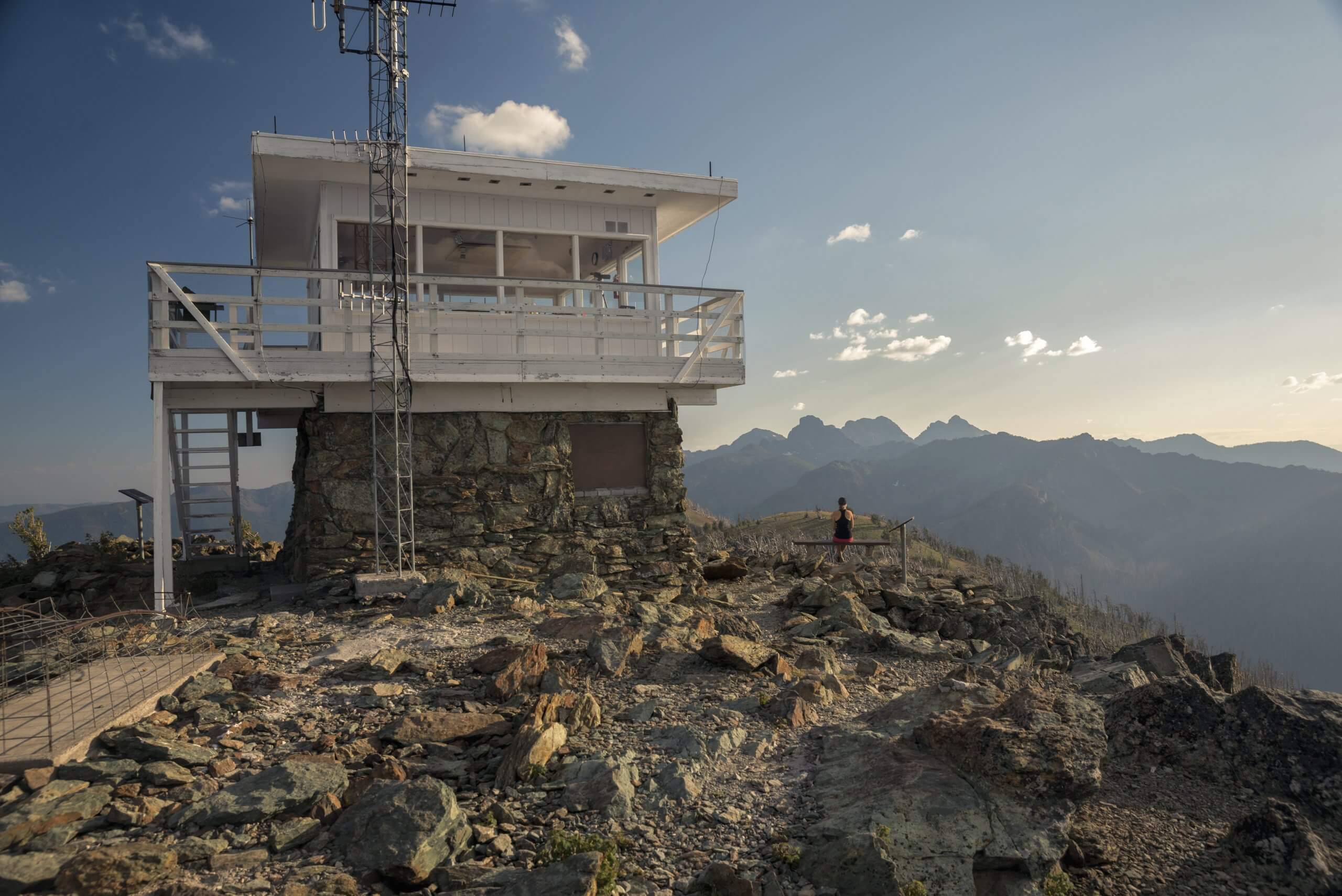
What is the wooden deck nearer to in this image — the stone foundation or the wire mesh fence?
the wire mesh fence

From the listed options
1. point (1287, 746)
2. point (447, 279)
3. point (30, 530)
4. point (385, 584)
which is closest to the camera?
point (1287, 746)

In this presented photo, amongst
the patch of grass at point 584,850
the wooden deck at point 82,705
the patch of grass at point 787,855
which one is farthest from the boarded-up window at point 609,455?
the patch of grass at point 787,855

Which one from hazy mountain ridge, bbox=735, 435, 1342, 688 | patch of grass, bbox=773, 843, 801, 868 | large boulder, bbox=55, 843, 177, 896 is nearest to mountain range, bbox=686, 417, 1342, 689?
hazy mountain ridge, bbox=735, 435, 1342, 688

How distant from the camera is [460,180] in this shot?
12914 millimetres

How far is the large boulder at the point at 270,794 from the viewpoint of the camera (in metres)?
4.88

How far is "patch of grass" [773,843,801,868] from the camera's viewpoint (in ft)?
15.7

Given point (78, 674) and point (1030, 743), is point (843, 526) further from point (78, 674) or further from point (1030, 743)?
point (78, 674)

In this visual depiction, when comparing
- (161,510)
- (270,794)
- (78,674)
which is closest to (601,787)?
(270,794)

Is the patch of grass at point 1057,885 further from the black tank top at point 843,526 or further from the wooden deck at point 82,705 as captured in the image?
the black tank top at point 843,526

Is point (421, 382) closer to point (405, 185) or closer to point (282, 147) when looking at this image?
point (405, 185)

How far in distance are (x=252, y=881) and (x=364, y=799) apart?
777 millimetres

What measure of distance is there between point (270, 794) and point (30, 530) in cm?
1976

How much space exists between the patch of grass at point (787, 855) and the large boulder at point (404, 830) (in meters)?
1.92

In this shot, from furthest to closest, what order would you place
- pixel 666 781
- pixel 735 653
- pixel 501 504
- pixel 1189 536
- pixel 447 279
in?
pixel 1189 536 < pixel 501 504 < pixel 447 279 < pixel 735 653 < pixel 666 781
